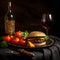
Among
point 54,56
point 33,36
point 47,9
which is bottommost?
point 54,56

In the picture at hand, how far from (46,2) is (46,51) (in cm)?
90

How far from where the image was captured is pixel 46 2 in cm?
189

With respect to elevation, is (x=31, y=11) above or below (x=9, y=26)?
above

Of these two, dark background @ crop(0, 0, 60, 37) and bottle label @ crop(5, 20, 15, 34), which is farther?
dark background @ crop(0, 0, 60, 37)

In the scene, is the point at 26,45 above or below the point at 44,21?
below

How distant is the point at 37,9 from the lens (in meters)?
1.91

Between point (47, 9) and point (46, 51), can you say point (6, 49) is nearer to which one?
point (46, 51)

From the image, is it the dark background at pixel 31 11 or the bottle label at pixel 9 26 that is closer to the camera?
the bottle label at pixel 9 26

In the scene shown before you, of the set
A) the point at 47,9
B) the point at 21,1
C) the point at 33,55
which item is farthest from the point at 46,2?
the point at 33,55

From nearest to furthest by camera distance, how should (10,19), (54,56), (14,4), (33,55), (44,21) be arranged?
1. (33,55)
2. (54,56)
3. (44,21)
4. (10,19)
5. (14,4)

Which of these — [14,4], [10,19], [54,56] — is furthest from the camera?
[14,4]

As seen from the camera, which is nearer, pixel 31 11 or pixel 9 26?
pixel 9 26

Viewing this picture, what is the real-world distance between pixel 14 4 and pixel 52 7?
0.36 meters

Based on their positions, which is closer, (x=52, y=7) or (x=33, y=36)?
(x=33, y=36)
